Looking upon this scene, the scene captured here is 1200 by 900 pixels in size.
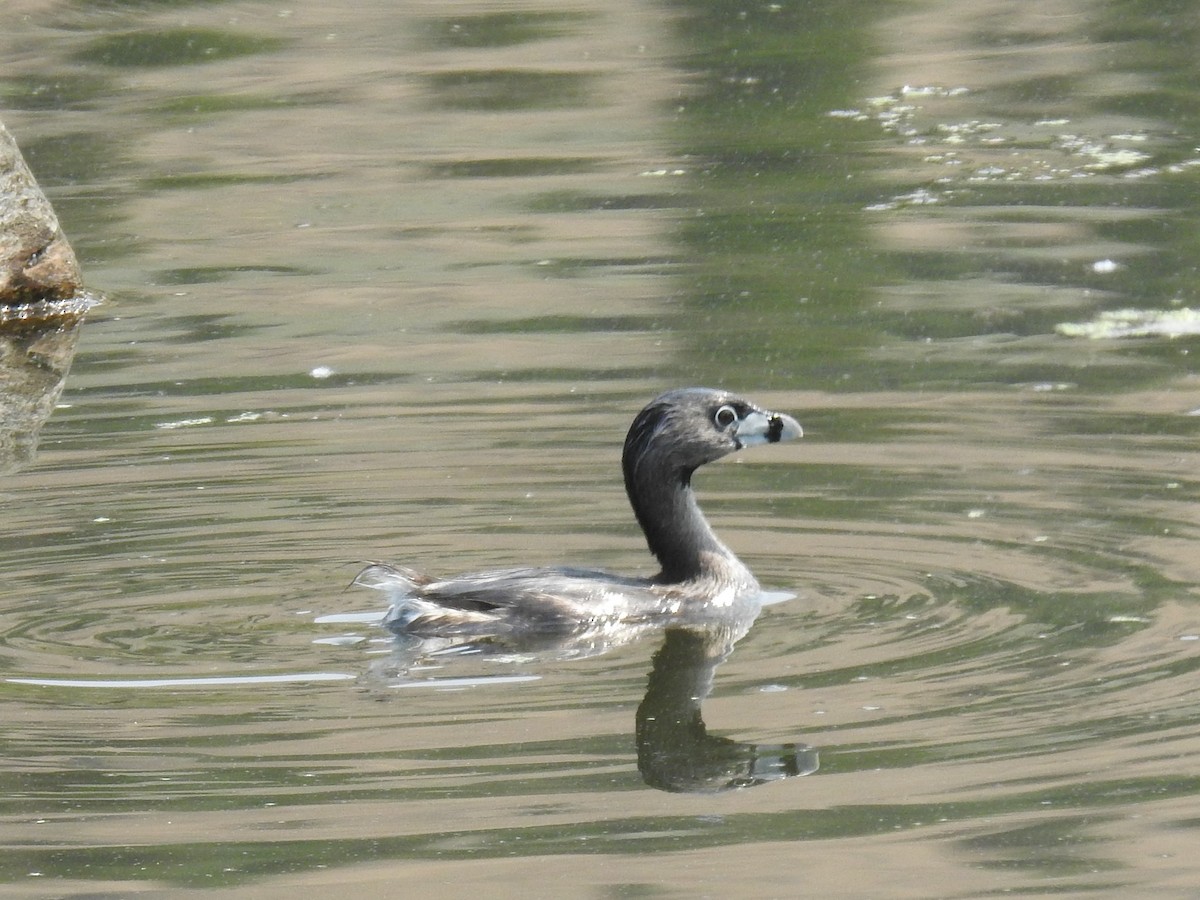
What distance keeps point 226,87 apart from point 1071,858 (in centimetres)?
1636

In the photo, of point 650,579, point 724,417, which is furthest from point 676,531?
point 724,417

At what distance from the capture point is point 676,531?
29.7ft

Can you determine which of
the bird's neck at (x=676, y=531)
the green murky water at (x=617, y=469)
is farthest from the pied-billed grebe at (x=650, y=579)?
the green murky water at (x=617, y=469)

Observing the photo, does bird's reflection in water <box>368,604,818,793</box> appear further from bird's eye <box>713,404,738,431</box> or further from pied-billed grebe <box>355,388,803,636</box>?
bird's eye <box>713,404,738,431</box>

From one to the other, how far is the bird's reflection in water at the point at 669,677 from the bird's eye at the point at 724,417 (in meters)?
0.73

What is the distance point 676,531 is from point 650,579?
0.66 ft

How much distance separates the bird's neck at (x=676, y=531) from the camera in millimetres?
8945

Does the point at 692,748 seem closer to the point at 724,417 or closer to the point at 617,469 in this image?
the point at 724,417

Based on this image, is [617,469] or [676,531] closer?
[676,531]

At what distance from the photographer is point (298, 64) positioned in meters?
22.3

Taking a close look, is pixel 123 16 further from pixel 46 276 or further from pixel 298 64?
pixel 46 276

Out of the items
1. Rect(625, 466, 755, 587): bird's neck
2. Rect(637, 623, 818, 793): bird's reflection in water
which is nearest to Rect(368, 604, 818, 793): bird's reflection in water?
Rect(637, 623, 818, 793): bird's reflection in water

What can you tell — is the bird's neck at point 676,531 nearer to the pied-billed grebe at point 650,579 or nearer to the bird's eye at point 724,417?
the pied-billed grebe at point 650,579

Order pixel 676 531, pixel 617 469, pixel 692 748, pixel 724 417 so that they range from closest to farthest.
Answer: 1. pixel 692 748
2. pixel 676 531
3. pixel 724 417
4. pixel 617 469
